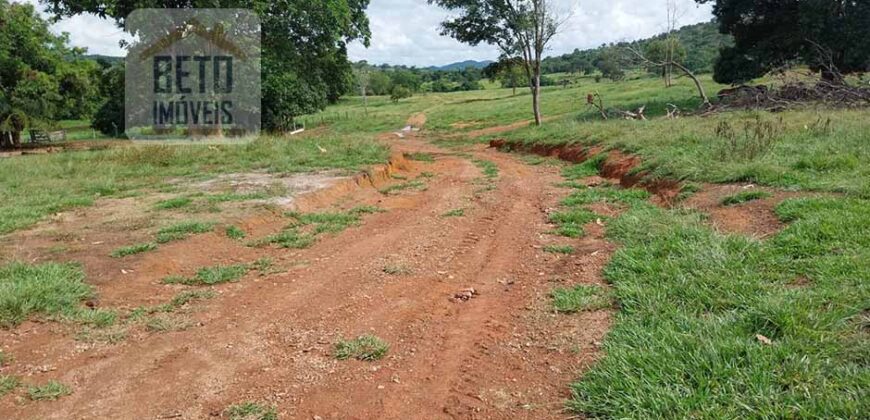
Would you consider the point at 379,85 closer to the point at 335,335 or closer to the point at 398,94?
the point at 398,94

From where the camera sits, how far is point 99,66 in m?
24.9

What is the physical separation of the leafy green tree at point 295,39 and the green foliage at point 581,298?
16555 millimetres

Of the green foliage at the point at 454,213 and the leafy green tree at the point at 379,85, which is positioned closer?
the green foliage at the point at 454,213

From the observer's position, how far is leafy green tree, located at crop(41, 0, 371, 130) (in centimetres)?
1627

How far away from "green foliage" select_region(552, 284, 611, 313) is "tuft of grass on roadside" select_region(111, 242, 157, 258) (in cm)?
396

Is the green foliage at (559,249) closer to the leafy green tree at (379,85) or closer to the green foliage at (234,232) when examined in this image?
the green foliage at (234,232)

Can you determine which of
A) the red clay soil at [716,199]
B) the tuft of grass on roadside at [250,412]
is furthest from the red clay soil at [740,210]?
the tuft of grass on roadside at [250,412]

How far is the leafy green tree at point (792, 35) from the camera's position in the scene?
16516 mm

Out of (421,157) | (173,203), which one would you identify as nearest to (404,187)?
(173,203)

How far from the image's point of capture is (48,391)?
277 centimetres

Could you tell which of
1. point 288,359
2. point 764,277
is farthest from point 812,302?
point 288,359

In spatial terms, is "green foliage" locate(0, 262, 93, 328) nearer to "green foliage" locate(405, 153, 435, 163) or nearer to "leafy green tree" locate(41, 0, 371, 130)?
"green foliage" locate(405, 153, 435, 163)

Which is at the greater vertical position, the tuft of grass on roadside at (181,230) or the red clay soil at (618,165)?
the red clay soil at (618,165)

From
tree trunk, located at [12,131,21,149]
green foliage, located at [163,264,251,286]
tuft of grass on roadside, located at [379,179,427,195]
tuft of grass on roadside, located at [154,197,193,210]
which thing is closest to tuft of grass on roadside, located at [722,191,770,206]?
tuft of grass on roadside, located at [379,179,427,195]
